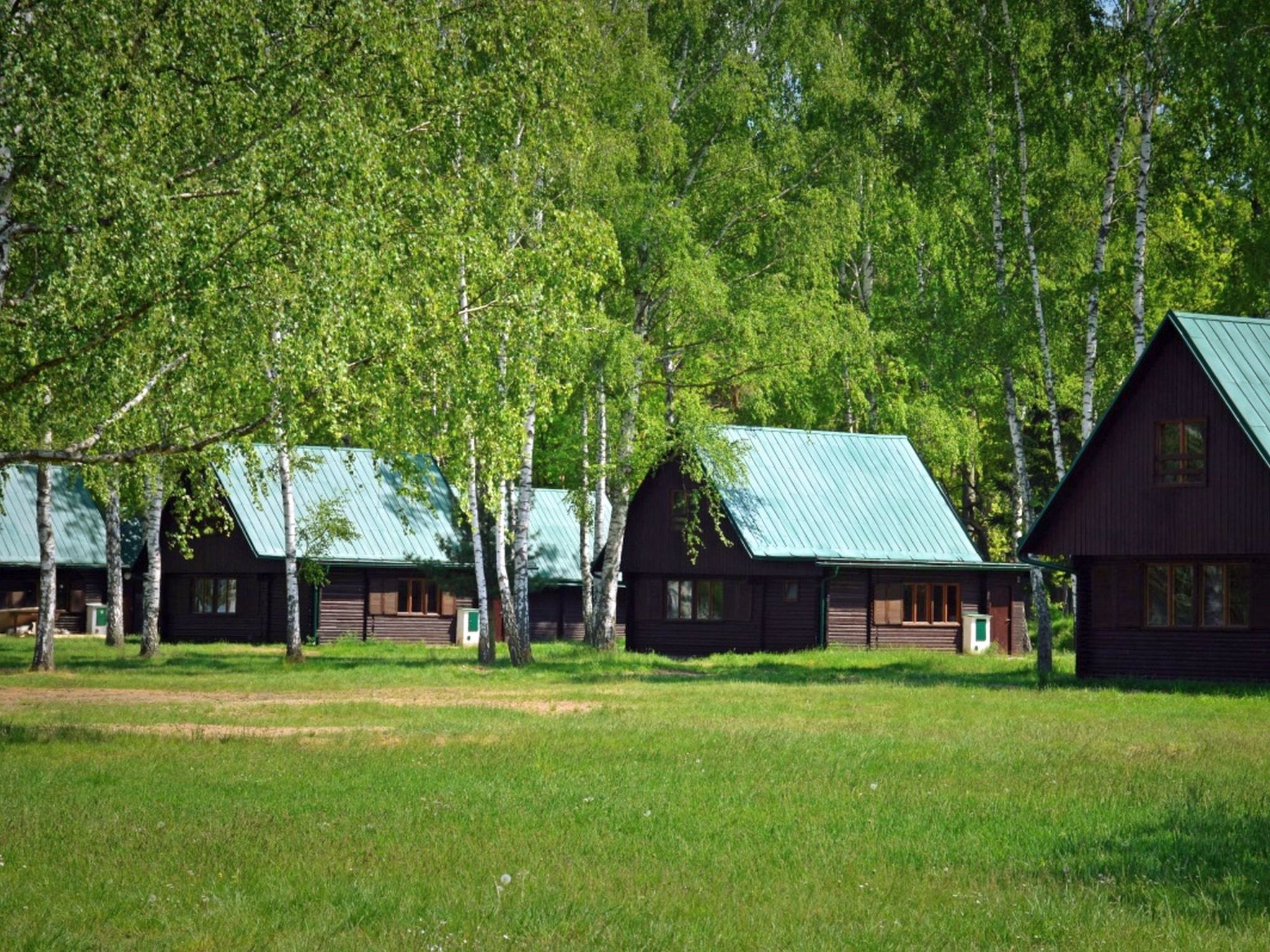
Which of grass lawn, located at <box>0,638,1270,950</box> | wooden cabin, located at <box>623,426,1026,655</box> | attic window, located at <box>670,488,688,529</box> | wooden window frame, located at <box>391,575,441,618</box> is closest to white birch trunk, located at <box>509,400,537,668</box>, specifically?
wooden cabin, located at <box>623,426,1026,655</box>

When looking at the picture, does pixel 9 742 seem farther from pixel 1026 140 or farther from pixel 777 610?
pixel 777 610

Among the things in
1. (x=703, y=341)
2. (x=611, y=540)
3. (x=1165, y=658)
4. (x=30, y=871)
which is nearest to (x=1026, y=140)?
(x=703, y=341)

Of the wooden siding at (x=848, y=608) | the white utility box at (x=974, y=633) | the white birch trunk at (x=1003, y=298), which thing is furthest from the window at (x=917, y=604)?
the white birch trunk at (x=1003, y=298)

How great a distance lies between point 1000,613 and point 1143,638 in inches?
609

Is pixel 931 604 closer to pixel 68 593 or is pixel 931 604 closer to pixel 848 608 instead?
pixel 848 608

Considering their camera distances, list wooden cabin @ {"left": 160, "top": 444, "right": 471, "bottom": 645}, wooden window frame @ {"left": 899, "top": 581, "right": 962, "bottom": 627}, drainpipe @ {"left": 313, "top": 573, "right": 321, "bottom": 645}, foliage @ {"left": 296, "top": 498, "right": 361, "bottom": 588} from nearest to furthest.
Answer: foliage @ {"left": 296, "top": 498, "right": 361, "bottom": 588} → wooden window frame @ {"left": 899, "top": 581, "right": 962, "bottom": 627} → drainpipe @ {"left": 313, "top": 573, "right": 321, "bottom": 645} → wooden cabin @ {"left": 160, "top": 444, "right": 471, "bottom": 645}

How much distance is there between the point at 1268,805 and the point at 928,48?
2361 centimetres

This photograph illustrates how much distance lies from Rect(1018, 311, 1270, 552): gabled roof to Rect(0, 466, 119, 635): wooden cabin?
119 ft

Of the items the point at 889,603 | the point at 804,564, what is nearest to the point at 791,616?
the point at 804,564

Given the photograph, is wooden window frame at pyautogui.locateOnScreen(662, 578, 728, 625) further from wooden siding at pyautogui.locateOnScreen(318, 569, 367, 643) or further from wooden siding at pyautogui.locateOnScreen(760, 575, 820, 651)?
wooden siding at pyautogui.locateOnScreen(318, 569, 367, 643)

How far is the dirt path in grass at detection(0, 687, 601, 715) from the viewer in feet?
88.4

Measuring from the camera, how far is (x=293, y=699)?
2905 centimetres

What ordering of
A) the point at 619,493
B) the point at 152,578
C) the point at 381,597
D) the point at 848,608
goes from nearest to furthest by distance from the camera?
1. the point at 152,578
2. the point at 619,493
3. the point at 848,608
4. the point at 381,597

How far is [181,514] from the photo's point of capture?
90.1 feet
